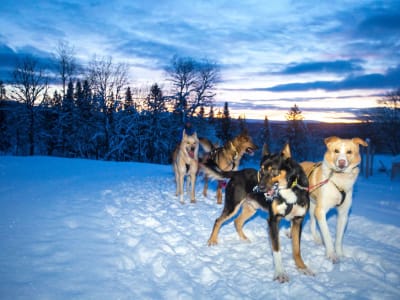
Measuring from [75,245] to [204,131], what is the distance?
116 ft

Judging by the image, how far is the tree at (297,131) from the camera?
50022 millimetres

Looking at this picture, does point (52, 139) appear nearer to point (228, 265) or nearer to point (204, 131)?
point (204, 131)

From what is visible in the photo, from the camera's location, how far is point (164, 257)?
4.09 m

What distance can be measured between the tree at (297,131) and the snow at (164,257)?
149ft

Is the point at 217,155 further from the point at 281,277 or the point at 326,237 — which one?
the point at 281,277

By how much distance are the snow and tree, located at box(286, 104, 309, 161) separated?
45.3m

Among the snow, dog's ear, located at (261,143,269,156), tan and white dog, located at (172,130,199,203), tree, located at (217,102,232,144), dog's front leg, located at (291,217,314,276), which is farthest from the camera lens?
tree, located at (217,102,232,144)

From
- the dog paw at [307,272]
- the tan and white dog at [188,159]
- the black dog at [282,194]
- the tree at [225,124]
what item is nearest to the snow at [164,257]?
the dog paw at [307,272]

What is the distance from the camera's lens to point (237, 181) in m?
4.77

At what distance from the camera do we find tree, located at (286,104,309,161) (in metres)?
50.0

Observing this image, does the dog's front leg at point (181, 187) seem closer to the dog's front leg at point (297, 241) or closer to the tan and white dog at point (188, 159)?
the tan and white dog at point (188, 159)

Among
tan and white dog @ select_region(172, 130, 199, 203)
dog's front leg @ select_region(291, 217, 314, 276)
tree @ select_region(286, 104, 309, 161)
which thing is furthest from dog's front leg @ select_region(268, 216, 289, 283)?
tree @ select_region(286, 104, 309, 161)

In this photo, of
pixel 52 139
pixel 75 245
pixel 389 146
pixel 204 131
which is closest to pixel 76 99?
pixel 52 139

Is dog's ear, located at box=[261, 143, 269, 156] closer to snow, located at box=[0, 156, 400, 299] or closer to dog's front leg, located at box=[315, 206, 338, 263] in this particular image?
dog's front leg, located at box=[315, 206, 338, 263]
